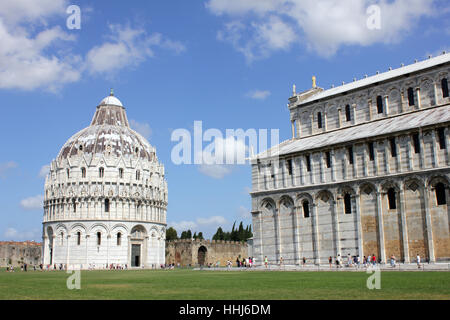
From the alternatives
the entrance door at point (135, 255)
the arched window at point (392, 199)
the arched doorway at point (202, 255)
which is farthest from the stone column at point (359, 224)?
the arched doorway at point (202, 255)

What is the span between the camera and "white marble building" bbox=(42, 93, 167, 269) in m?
74.6

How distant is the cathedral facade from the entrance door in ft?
121

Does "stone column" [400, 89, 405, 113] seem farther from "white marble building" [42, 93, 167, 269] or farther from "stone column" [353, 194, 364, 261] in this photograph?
"white marble building" [42, 93, 167, 269]

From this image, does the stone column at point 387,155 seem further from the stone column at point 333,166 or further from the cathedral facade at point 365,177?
the stone column at point 333,166

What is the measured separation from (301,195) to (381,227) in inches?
311

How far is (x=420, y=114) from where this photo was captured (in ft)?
133

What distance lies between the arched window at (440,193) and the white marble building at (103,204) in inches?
2040

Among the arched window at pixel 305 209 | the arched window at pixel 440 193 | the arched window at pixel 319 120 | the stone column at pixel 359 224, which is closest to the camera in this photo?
the arched window at pixel 440 193

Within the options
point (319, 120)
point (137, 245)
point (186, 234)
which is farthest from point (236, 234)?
point (319, 120)

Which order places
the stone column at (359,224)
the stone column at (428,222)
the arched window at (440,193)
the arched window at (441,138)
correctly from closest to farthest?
the stone column at (428,222)
the arched window at (440,193)
the arched window at (441,138)
the stone column at (359,224)

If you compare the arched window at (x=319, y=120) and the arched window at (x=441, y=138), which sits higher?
the arched window at (x=319, y=120)

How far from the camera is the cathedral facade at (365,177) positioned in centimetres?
3597

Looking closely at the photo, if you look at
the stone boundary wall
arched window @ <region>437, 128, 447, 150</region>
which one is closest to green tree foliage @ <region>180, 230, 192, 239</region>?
the stone boundary wall
